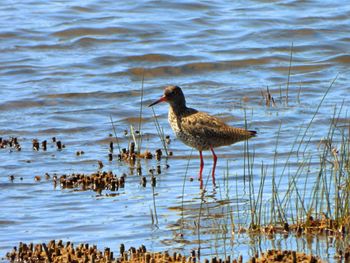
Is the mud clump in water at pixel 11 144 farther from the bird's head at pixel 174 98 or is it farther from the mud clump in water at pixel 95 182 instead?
the mud clump in water at pixel 95 182

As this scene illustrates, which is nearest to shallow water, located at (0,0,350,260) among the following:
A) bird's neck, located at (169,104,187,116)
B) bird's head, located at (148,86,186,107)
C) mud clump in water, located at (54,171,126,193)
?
mud clump in water, located at (54,171,126,193)

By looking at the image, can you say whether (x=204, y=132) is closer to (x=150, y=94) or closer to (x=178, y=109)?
(x=178, y=109)

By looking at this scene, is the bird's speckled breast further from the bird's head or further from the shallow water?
the bird's head

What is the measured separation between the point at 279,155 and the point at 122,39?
7.13m

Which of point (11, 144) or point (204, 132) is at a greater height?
point (204, 132)

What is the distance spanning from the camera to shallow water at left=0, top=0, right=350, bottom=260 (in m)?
8.53

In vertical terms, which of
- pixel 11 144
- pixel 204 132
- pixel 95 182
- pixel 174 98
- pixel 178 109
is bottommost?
pixel 95 182

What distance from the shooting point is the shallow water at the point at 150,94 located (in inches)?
336

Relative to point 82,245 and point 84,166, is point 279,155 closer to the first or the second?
point 84,166

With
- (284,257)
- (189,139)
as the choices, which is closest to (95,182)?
(189,139)

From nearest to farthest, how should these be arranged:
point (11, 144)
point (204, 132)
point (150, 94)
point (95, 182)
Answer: point (95, 182) < point (204, 132) < point (11, 144) < point (150, 94)

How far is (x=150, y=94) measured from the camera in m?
14.3

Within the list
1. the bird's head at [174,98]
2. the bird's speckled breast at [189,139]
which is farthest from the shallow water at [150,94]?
the bird's head at [174,98]

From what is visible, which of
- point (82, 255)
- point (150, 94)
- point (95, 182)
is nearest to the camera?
point (82, 255)
